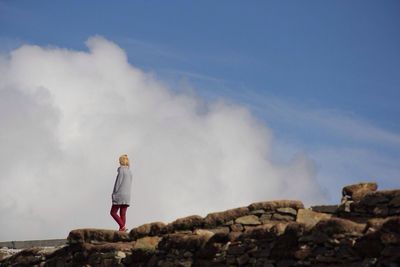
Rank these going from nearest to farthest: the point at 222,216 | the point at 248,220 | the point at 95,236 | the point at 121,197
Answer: the point at 248,220 → the point at 222,216 → the point at 95,236 → the point at 121,197

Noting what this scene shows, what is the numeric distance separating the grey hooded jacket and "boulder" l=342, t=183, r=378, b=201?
5.44 metres

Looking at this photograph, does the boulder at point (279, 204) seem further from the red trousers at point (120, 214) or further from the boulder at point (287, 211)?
the red trousers at point (120, 214)

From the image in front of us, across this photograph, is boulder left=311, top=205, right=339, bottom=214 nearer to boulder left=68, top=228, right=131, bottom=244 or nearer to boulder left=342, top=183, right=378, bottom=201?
boulder left=342, top=183, right=378, bottom=201

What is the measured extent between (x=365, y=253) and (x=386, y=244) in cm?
38

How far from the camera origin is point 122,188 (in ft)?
57.0

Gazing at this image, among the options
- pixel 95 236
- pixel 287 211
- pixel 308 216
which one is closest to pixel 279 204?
pixel 287 211

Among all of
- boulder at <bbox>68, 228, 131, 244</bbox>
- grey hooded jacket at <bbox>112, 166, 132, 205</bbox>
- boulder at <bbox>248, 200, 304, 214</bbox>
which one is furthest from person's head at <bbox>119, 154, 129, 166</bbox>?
boulder at <bbox>248, 200, 304, 214</bbox>

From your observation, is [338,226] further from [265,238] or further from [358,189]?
[358,189]

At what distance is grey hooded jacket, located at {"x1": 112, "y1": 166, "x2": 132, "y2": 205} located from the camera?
17.3 meters

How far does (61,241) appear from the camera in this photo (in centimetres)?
1991

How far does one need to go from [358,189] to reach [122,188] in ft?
19.0

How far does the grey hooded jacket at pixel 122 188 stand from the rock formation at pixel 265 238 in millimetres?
1010

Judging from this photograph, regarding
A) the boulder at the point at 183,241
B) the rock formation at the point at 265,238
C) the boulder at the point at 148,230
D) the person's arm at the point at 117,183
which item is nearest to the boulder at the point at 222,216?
the rock formation at the point at 265,238

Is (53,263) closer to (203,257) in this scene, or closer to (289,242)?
(203,257)
